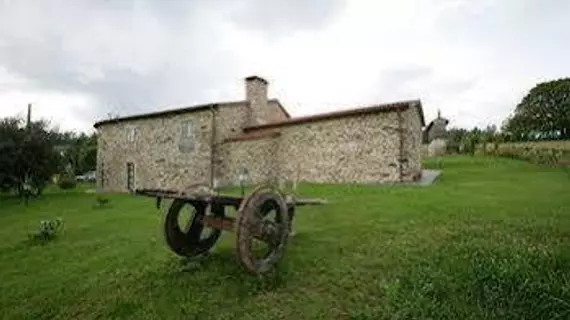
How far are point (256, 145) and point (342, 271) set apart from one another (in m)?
17.7

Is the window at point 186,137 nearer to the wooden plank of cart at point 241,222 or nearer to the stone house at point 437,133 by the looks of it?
the wooden plank of cart at point 241,222

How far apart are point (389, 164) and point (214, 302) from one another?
14918mm

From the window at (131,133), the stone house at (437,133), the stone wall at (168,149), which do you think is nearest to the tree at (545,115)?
the stone house at (437,133)

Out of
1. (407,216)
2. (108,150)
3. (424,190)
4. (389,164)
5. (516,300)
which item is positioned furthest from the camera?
(108,150)

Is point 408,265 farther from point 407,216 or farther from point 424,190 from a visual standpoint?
point 424,190

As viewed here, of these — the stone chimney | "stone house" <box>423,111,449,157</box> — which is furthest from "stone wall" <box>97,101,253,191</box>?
"stone house" <box>423,111,449,157</box>

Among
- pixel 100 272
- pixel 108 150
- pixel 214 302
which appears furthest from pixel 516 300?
pixel 108 150

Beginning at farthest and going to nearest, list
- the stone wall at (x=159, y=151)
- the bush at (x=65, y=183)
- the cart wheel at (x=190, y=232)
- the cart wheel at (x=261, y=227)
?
the bush at (x=65, y=183) → the stone wall at (x=159, y=151) → the cart wheel at (x=190, y=232) → the cart wheel at (x=261, y=227)

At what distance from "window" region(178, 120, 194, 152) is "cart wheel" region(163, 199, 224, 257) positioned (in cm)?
1869

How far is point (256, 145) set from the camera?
26.0 metres

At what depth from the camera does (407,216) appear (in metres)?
12.8

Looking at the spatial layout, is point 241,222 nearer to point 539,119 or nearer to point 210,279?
point 210,279

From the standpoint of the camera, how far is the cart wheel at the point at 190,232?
9.69 meters

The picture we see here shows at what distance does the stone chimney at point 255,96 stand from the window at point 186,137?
10.3 ft
